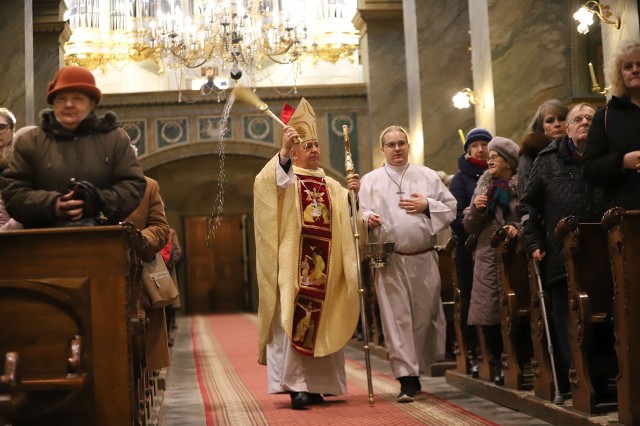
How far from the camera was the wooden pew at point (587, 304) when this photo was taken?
489 centimetres

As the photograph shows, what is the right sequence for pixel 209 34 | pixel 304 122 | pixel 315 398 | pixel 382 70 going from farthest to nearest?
pixel 382 70 < pixel 209 34 < pixel 304 122 < pixel 315 398

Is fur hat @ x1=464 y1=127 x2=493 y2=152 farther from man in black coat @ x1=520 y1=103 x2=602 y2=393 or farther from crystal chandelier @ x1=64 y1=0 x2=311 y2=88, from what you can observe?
crystal chandelier @ x1=64 y1=0 x2=311 y2=88

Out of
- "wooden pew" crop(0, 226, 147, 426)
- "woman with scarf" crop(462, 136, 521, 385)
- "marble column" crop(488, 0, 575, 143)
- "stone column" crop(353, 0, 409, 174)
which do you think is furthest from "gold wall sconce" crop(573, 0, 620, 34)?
"stone column" crop(353, 0, 409, 174)

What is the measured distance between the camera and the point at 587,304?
16.0 feet

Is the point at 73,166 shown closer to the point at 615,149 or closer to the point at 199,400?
the point at 615,149

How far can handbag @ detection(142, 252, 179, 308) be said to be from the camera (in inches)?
214

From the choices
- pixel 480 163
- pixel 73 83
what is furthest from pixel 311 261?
pixel 73 83

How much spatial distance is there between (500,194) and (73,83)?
306 centimetres

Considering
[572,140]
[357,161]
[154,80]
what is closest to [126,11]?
[154,80]

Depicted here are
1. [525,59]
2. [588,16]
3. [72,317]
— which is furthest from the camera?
[525,59]

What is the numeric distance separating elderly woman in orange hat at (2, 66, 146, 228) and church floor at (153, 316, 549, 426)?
77.0 inches

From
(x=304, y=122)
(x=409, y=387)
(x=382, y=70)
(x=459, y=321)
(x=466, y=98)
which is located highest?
(x=382, y=70)

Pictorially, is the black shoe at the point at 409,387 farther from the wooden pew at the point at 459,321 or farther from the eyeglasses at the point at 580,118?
the eyeglasses at the point at 580,118

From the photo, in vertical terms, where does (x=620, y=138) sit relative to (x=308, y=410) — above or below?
above
